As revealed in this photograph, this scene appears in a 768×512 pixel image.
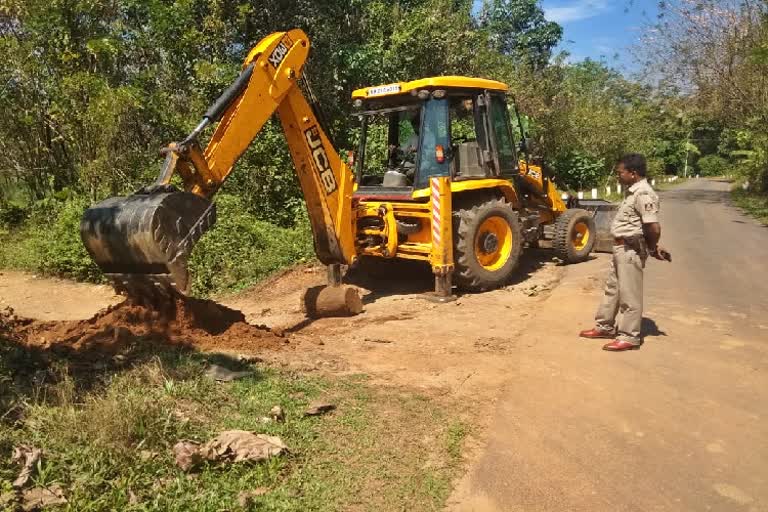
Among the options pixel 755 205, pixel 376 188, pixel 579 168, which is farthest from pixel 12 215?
pixel 755 205

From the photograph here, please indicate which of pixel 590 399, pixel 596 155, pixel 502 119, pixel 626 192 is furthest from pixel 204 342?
pixel 596 155

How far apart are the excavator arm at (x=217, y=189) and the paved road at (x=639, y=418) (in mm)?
2766

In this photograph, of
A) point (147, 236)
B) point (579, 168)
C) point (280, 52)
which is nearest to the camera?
point (147, 236)

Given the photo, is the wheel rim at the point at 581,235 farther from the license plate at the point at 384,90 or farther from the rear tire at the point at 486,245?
the license plate at the point at 384,90

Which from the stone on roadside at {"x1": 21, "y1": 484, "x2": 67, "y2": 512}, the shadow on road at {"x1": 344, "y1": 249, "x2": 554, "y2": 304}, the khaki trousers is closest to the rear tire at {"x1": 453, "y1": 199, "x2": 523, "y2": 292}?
the shadow on road at {"x1": 344, "y1": 249, "x2": 554, "y2": 304}

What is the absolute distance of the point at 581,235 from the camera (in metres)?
10.4

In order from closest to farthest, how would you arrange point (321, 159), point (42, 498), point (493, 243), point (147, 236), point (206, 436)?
1. point (42, 498)
2. point (206, 436)
3. point (147, 236)
4. point (321, 159)
5. point (493, 243)

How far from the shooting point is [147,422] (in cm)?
355

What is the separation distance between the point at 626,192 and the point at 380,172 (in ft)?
13.8

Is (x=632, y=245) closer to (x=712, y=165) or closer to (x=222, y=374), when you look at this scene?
(x=222, y=374)

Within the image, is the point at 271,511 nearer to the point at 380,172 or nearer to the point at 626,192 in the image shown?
the point at 626,192

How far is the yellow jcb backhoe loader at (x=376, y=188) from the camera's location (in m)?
5.42

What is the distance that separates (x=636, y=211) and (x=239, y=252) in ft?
20.1

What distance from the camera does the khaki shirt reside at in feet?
17.9
